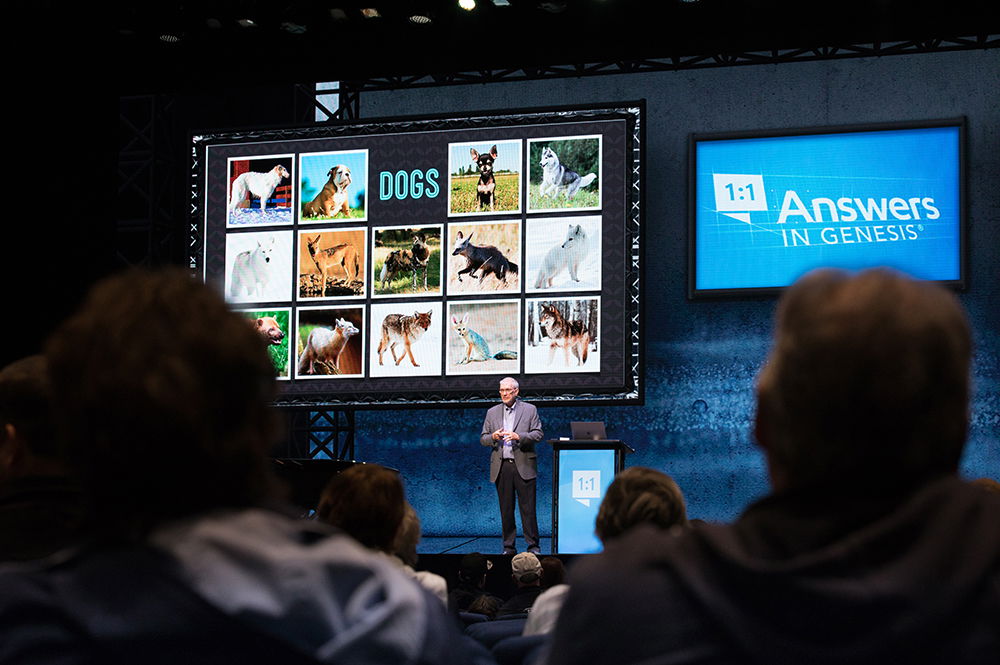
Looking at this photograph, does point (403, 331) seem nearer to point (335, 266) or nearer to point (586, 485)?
point (335, 266)

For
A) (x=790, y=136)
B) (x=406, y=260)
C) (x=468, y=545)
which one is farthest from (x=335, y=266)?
(x=790, y=136)

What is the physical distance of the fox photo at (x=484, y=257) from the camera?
31.3 feet

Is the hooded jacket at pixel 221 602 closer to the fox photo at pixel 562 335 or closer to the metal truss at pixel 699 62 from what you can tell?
the fox photo at pixel 562 335

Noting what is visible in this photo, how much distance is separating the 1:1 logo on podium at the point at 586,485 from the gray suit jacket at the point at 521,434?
0.51 meters

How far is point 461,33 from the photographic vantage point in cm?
743

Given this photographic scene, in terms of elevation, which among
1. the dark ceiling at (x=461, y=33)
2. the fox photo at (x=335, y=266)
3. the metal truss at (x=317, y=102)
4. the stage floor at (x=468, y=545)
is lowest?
the stage floor at (x=468, y=545)

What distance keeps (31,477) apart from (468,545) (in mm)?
9557

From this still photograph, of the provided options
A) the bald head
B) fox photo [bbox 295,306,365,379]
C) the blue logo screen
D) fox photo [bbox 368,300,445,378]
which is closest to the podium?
fox photo [bbox 368,300,445,378]

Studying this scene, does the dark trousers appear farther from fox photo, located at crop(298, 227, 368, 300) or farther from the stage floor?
fox photo, located at crop(298, 227, 368, 300)

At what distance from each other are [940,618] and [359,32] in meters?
6.93

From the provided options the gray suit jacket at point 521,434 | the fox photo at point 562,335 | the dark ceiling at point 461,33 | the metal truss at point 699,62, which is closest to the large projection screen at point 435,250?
the fox photo at point 562,335

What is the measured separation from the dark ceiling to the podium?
2.86 metres

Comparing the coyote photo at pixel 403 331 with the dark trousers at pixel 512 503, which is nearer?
the dark trousers at pixel 512 503

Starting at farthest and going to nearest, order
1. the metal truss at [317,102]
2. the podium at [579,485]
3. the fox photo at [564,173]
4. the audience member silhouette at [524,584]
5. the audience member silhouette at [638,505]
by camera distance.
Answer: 1. the metal truss at [317,102]
2. the fox photo at [564,173]
3. the podium at [579,485]
4. the audience member silhouette at [524,584]
5. the audience member silhouette at [638,505]
